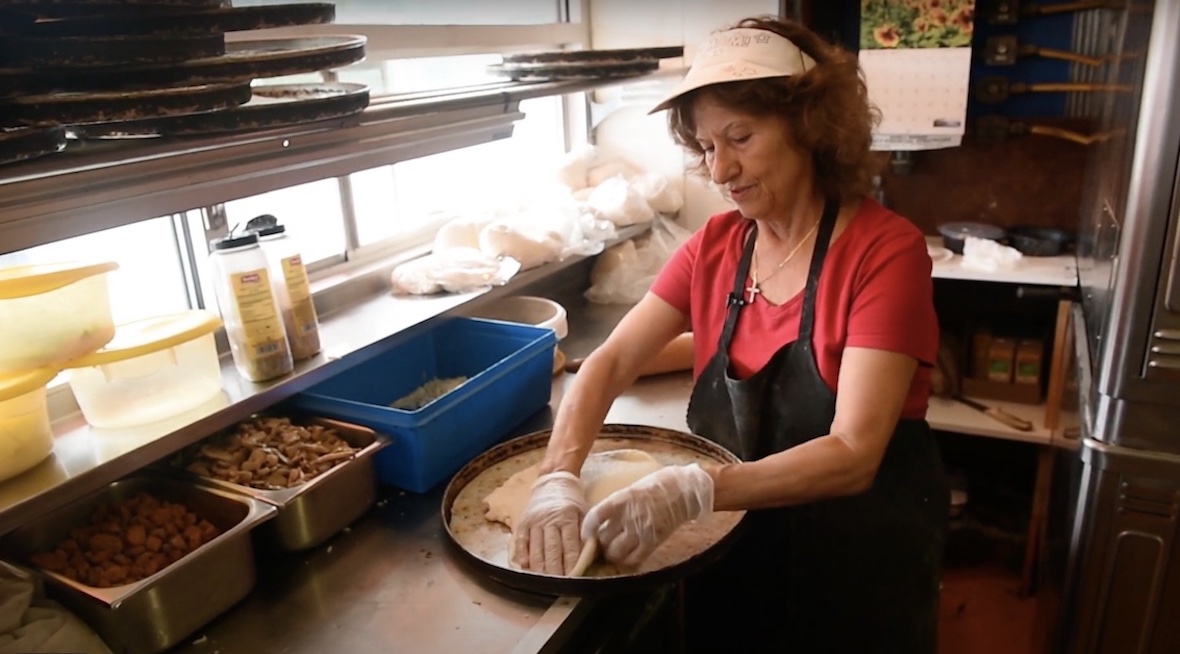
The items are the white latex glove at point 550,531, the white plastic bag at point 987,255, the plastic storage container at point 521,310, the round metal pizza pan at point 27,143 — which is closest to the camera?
the round metal pizza pan at point 27,143

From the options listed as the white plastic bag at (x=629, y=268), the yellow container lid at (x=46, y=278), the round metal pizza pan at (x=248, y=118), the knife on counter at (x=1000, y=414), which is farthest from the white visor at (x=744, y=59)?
the knife on counter at (x=1000, y=414)

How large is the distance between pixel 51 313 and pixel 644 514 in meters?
0.81

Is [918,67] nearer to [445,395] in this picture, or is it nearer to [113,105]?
[445,395]

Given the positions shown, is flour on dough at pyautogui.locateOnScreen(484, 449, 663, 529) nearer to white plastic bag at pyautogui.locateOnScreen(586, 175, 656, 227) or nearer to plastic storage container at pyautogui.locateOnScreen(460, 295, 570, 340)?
plastic storage container at pyautogui.locateOnScreen(460, 295, 570, 340)

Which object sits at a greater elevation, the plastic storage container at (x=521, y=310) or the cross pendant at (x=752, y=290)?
the cross pendant at (x=752, y=290)

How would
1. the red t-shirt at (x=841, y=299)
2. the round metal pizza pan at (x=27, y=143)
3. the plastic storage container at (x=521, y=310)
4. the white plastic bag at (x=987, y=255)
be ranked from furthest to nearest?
the white plastic bag at (x=987, y=255) → the plastic storage container at (x=521, y=310) → the red t-shirt at (x=841, y=299) → the round metal pizza pan at (x=27, y=143)

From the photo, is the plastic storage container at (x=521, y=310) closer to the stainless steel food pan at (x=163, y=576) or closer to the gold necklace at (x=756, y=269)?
the gold necklace at (x=756, y=269)

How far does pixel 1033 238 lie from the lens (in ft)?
8.26

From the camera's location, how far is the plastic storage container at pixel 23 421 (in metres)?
1.05

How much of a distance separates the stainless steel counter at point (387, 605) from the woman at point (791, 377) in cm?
8

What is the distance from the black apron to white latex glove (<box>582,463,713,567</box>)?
0.29m

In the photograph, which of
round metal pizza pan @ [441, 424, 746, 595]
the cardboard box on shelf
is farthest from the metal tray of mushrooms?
the cardboard box on shelf

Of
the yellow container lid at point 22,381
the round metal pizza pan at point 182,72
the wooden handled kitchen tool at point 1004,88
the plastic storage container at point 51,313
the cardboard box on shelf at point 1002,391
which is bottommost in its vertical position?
the cardboard box on shelf at point 1002,391

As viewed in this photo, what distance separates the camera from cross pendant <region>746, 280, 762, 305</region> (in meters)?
1.48
